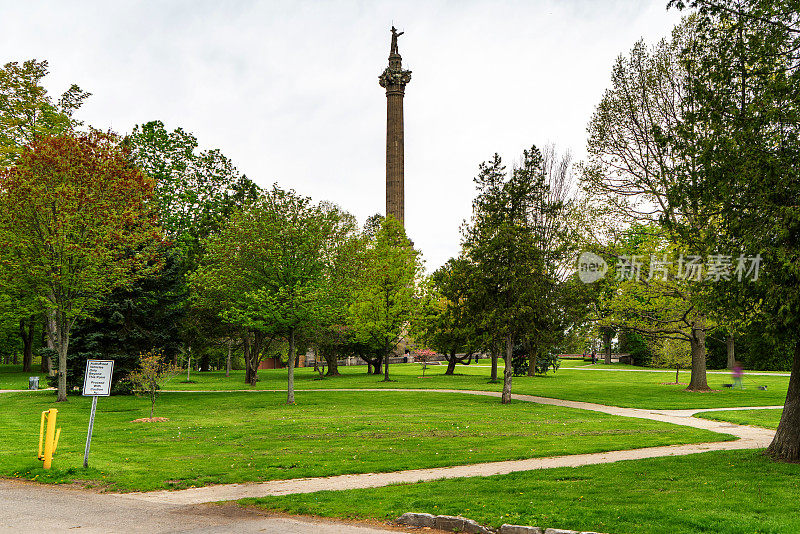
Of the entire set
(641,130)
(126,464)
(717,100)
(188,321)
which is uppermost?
(641,130)

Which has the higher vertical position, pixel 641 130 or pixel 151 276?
pixel 641 130

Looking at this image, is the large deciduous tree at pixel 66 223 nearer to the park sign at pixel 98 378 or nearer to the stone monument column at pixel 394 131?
the park sign at pixel 98 378

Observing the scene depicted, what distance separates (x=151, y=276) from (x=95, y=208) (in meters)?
4.91

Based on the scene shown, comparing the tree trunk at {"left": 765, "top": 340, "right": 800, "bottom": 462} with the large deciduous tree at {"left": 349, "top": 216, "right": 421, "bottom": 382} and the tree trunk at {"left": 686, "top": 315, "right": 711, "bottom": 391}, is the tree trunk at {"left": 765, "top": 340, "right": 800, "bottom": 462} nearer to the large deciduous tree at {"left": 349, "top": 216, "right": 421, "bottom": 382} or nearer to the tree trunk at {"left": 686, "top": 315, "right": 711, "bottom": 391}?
the tree trunk at {"left": 686, "top": 315, "right": 711, "bottom": 391}

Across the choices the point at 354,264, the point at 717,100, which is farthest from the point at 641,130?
the point at 717,100

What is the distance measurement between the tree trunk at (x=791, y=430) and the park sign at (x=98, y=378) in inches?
508

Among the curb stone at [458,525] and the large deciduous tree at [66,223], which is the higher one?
the large deciduous tree at [66,223]

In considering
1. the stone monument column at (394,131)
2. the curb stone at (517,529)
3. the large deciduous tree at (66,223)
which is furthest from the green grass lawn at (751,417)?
the stone monument column at (394,131)

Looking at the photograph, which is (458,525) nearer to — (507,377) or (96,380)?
(96,380)

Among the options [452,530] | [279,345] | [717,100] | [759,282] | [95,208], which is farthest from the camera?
[279,345]

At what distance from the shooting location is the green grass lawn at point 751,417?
1747 cm

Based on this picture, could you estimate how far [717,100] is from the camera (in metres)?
11.9

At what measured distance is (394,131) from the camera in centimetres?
6875

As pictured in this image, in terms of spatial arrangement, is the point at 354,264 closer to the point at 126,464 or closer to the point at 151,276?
the point at 151,276
